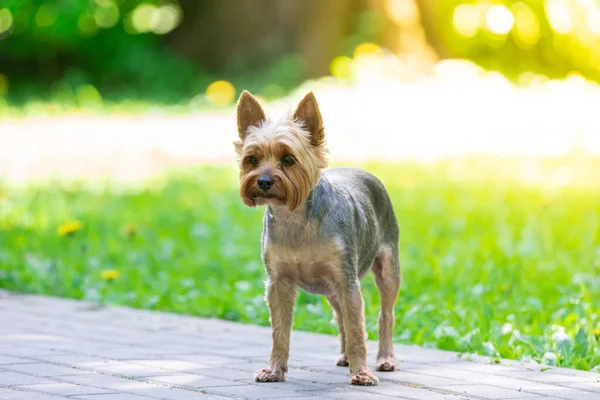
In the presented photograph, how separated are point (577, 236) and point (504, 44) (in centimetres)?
1462

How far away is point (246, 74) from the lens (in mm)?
21438

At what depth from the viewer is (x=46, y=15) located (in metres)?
21.8

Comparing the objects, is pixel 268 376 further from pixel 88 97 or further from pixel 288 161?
pixel 88 97

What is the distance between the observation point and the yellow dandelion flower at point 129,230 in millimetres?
9422

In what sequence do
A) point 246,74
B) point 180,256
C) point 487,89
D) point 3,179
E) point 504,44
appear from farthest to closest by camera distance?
point 504,44
point 246,74
point 487,89
point 3,179
point 180,256

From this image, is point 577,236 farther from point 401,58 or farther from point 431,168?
point 401,58

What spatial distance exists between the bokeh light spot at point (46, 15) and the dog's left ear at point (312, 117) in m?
17.6

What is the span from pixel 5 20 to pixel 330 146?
37.4 ft

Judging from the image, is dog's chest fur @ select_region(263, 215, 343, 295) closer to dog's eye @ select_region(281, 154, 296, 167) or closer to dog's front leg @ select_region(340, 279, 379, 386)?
dog's front leg @ select_region(340, 279, 379, 386)

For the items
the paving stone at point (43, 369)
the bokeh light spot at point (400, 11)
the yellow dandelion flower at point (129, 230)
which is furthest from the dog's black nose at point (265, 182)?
the bokeh light spot at point (400, 11)

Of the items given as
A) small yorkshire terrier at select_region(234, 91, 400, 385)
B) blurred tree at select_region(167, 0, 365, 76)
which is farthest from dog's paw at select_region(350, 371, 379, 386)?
blurred tree at select_region(167, 0, 365, 76)

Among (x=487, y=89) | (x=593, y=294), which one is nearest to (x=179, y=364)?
(x=593, y=294)

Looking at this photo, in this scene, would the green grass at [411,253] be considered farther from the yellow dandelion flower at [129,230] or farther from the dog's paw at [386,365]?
the dog's paw at [386,365]

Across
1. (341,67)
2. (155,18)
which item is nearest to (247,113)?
(341,67)
